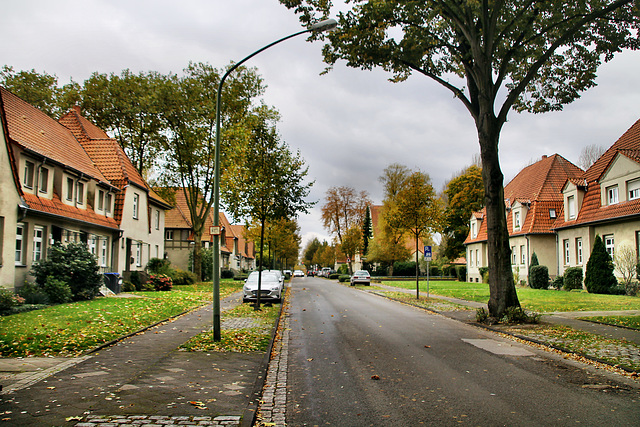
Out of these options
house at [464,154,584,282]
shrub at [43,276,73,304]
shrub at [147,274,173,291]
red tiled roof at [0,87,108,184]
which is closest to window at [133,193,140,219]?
red tiled roof at [0,87,108,184]

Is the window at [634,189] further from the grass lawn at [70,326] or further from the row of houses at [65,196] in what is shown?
the row of houses at [65,196]

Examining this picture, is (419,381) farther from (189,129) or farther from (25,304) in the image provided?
(189,129)

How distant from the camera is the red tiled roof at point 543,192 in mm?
39188

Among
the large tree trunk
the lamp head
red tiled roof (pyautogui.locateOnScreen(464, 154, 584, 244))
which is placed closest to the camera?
the lamp head

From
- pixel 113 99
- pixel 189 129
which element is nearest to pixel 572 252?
pixel 189 129

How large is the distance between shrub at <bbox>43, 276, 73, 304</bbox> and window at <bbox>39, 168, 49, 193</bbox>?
4598mm

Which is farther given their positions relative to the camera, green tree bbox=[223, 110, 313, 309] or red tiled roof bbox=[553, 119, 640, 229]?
red tiled roof bbox=[553, 119, 640, 229]

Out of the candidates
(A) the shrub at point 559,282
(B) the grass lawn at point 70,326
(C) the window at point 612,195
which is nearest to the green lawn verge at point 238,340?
(B) the grass lawn at point 70,326

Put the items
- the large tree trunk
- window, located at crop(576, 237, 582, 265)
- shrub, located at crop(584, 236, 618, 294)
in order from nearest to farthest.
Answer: the large tree trunk → shrub, located at crop(584, 236, 618, 294) → window, located at crop(576, 237, 582, 265)

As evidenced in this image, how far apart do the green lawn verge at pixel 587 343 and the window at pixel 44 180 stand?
64.2ft

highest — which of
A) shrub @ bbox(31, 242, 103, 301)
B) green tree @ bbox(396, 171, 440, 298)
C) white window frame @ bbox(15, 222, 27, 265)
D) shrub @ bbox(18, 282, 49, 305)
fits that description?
green tree @ bbox(396, 171, 440, 298)

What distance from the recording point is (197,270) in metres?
42.0

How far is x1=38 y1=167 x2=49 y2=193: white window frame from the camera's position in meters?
21.7

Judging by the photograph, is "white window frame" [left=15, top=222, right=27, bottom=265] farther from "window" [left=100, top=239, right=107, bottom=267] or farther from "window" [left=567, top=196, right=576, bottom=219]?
"window" [left=567, top=196, right=576, bottom=219]
